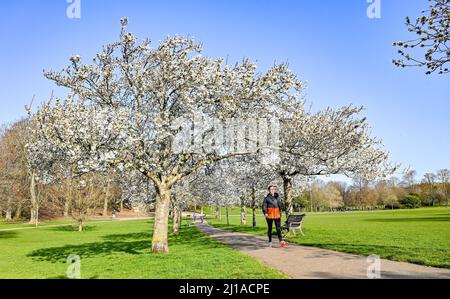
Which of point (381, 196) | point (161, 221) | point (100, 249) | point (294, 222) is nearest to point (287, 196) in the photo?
point (294, 222)

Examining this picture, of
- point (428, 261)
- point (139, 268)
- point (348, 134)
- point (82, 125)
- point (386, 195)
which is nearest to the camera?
point (428, 261)

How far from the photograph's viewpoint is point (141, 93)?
48.2ft

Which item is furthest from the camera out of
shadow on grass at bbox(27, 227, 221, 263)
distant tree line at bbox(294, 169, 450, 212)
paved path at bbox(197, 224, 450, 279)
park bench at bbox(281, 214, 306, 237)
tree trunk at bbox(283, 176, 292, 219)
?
distant tree line at bbox(294, 169, 450, 212)

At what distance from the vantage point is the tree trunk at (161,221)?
14859 mm

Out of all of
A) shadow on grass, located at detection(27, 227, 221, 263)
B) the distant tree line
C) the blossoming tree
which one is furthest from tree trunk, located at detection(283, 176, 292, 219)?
the distant tree line

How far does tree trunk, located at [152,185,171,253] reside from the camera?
585 inches

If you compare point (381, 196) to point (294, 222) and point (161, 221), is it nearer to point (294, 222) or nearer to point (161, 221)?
point (294, 222)

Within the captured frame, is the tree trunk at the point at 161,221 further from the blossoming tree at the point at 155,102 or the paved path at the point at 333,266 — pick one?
the paved path at the point at 333,266

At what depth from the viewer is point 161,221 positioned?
14.9 meters

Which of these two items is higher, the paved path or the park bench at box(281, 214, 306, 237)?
the park bench at box(281, 214, 306, 237)

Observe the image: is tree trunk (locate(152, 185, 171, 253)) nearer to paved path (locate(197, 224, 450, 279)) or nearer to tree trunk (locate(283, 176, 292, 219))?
paved path (locate(197, 224, 450, 279))
